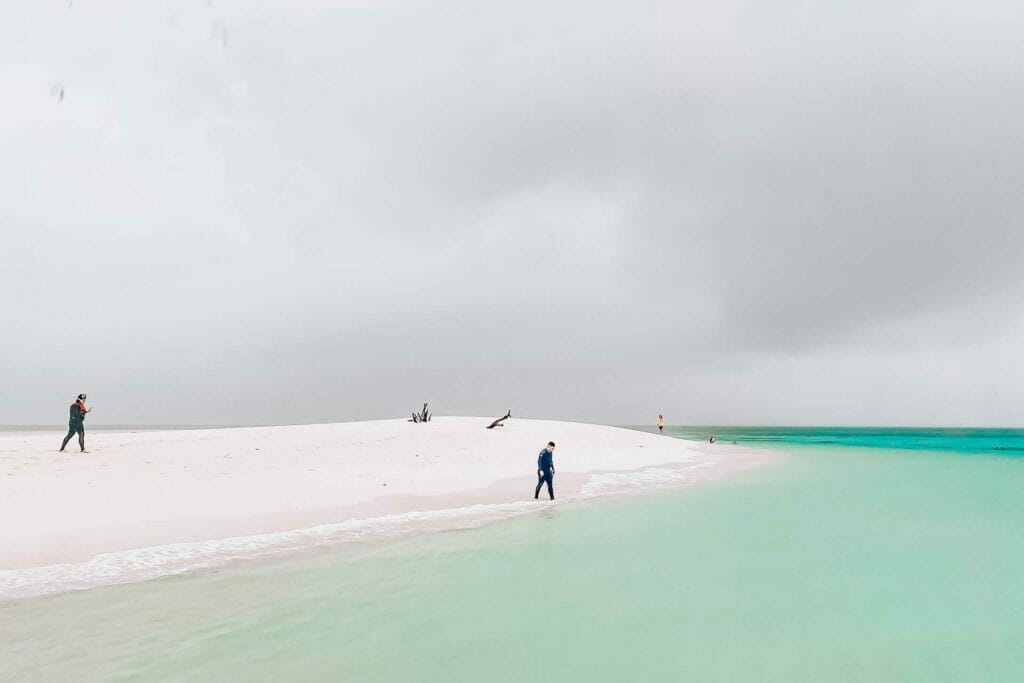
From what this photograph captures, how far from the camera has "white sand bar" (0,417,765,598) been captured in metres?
15.3

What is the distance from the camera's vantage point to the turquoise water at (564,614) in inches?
339

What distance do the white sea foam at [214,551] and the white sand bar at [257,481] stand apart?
383 millimetres

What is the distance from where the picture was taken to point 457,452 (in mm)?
35875

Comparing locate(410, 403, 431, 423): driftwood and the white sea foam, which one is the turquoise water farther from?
locate(410, 403, 431, 423): driftwood

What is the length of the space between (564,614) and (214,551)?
9.35 meters

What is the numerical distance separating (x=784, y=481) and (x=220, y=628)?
33983mm

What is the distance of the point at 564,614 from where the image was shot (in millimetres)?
10805

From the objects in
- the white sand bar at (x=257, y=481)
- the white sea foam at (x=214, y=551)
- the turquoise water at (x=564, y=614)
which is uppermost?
the white sand bar at (x=257, y=481)

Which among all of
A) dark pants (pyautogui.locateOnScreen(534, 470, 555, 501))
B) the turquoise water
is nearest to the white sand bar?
dark pants (pyautogui.locateOnScreen(534, 470, 555, 501))

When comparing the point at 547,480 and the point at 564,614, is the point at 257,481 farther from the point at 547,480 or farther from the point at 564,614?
the point at 564,614

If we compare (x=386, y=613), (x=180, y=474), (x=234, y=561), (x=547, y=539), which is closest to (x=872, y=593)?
(x=547, y=539)

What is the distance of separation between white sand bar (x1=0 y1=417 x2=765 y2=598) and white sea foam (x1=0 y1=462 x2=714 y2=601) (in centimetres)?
38

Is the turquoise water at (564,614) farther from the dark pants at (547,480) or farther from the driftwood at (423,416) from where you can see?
the driftwood at (423,416)

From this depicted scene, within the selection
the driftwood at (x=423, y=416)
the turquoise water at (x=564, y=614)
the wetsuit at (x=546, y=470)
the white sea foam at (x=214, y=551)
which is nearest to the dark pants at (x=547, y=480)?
the wetsuit at (x=546, y=470)
